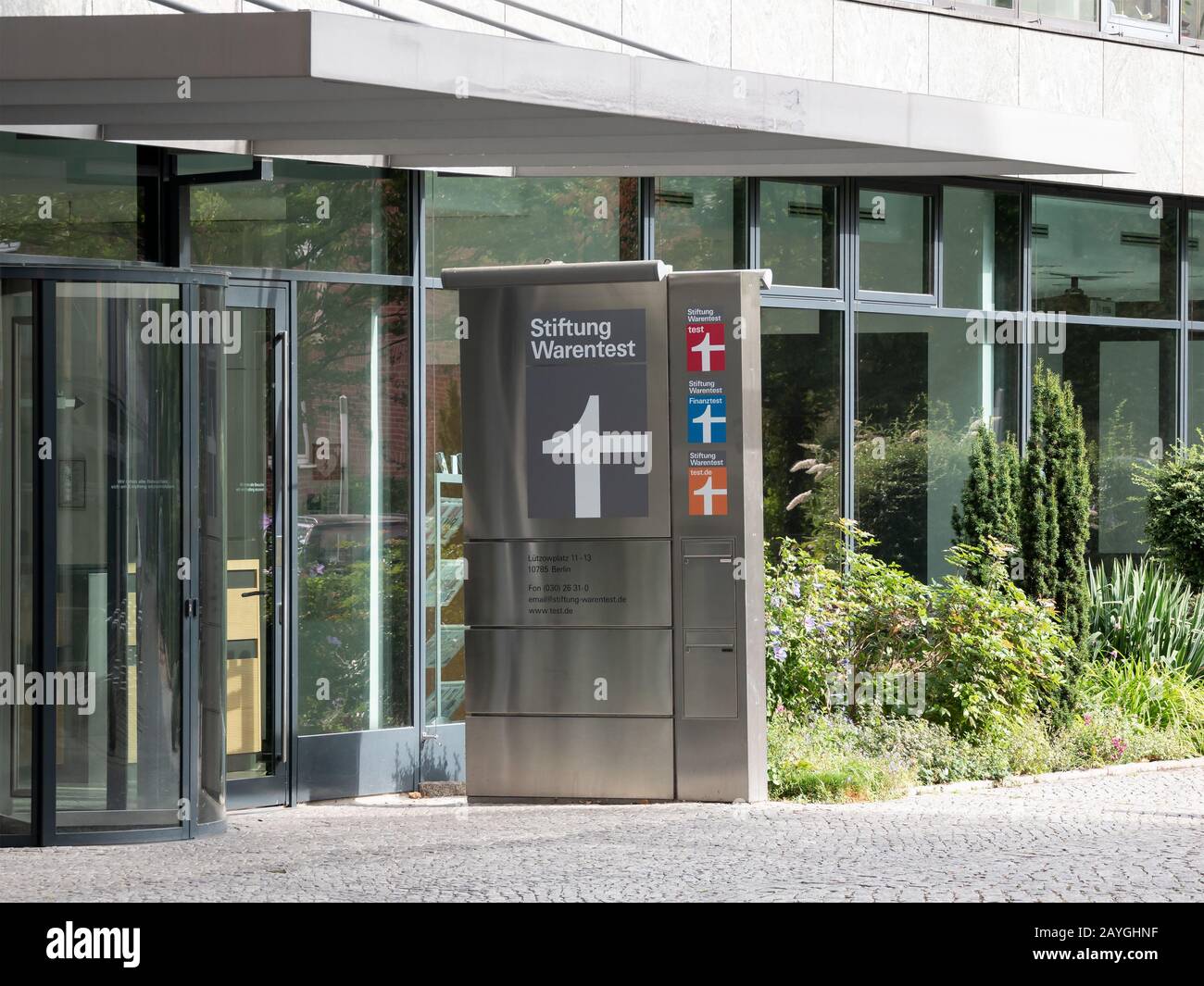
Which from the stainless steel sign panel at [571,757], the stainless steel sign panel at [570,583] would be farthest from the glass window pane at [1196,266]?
the stainless steel sign panel at [571,757]

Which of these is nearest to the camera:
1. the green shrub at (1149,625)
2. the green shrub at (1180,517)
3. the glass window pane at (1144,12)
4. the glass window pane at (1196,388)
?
the green shrub at (1149,625)

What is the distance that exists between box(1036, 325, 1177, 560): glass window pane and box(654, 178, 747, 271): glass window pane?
11.4ft

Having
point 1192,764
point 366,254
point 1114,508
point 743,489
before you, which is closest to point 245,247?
point 366,254

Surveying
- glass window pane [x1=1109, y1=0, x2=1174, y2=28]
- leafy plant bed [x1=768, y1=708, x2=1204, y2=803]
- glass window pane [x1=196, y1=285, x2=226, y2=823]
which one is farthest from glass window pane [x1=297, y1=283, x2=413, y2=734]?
glass window pane [x1=1109, y1=0, x2=1174, y2=28]

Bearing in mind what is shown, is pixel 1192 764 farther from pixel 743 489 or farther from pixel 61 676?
pixel 61 676

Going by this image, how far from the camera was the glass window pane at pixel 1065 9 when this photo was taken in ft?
44.9

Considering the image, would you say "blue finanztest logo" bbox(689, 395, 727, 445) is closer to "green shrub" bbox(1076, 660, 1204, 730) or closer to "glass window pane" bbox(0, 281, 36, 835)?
"glass window pane" bbox(0, 281, 36, 835)

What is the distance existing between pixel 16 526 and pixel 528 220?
14.8ft

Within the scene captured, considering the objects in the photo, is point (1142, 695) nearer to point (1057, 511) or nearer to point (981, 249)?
point (1057, 511)

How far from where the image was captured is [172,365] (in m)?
8.41

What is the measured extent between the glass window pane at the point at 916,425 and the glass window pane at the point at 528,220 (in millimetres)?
2389

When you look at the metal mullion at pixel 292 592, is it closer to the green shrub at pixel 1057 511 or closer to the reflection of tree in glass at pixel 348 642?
the reflection of tree in glass at pixel 348 642

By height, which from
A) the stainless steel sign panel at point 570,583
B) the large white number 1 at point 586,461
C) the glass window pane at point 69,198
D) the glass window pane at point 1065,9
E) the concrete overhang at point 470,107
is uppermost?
the glass window pane at point 1065,9

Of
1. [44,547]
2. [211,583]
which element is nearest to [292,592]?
[211,583]
